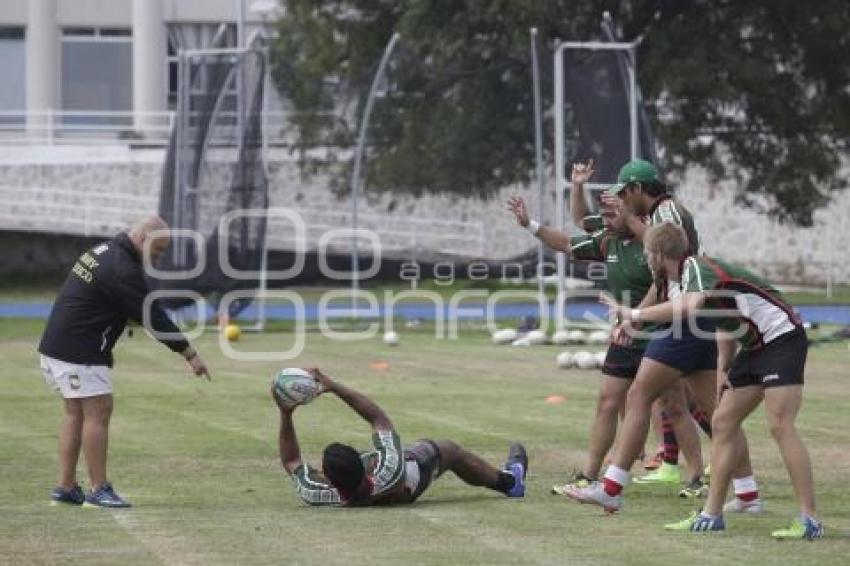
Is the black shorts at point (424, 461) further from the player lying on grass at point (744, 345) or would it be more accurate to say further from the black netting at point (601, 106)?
the black netting at point (601, 106)

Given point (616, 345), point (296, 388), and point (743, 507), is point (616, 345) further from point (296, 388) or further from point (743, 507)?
point (296, 388)

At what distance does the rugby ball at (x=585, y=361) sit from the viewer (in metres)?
24.1

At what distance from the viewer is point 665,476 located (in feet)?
44.7

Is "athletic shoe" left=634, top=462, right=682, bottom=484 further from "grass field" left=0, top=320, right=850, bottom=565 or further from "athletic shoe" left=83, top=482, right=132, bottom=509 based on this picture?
"athletic shoe" left=83, top=482, right=132, bottom=509

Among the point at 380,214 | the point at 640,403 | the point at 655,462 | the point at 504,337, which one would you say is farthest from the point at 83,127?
the point at 640,403

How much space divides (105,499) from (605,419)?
9.83 ft

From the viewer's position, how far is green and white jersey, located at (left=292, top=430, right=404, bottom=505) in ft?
39.1

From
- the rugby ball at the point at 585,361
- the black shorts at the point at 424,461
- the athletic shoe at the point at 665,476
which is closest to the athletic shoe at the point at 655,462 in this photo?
the athletic shoe at the point at 665,476

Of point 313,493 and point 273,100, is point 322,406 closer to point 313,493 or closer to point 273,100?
point 313,493

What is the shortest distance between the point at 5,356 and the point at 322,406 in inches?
350

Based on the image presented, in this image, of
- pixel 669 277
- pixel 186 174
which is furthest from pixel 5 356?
pixel 669 277

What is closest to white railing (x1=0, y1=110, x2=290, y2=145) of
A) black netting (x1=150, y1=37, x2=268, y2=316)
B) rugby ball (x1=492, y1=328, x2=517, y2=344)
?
black netting (x1=150, y1=37, x2=268, y2=316)

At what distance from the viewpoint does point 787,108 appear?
40.8 m

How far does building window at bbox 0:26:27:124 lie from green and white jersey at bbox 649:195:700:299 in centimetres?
4787
